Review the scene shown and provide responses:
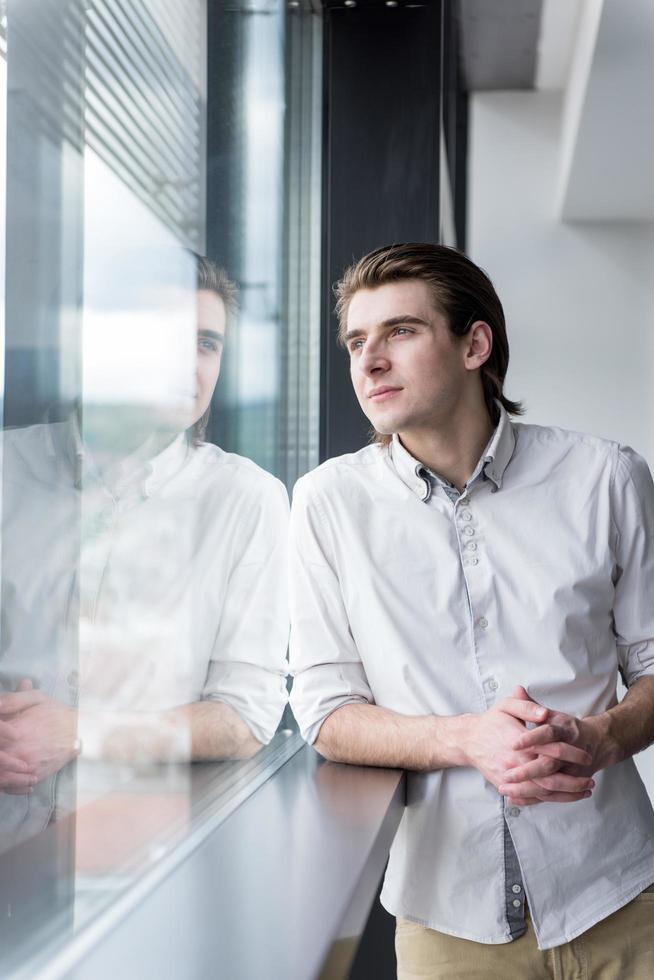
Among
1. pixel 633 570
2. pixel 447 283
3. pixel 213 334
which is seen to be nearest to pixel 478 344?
pixel 447 283

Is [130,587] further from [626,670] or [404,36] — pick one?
[404,36]

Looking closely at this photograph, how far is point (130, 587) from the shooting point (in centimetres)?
99

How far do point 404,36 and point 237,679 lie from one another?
4.98 feet

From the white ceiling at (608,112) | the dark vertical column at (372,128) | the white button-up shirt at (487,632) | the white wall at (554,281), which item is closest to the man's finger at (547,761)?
the white button-up shirt at (487,632)

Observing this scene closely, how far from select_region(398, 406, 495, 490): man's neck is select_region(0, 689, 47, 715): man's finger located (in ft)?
3.24

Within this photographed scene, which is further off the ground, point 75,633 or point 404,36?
point 404,36

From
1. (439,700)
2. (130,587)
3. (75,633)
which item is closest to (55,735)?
(75,633)

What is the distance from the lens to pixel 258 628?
1580 millimetres

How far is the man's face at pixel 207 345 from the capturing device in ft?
4.18

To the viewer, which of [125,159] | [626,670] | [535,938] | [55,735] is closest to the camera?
[55,735]

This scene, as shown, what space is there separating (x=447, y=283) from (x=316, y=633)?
0.62m

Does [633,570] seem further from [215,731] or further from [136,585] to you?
[136,585]

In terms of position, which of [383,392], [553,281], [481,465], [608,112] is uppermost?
[608,112]

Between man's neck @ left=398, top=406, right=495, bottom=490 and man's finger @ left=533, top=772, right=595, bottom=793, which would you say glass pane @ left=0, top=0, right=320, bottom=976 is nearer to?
man's neck @ left=398, top=406, right=495, bottom=490
